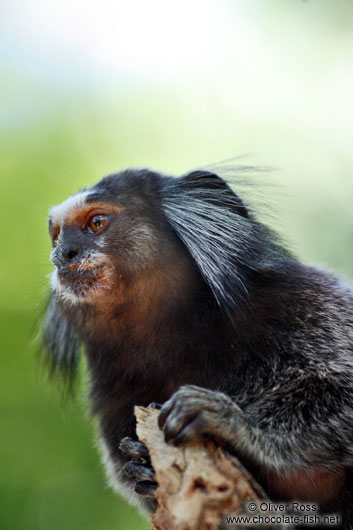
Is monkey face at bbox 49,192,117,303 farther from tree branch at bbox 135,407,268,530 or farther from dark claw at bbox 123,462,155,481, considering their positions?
tree branch at bbox 135,407,268,530

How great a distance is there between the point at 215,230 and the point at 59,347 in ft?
3.85

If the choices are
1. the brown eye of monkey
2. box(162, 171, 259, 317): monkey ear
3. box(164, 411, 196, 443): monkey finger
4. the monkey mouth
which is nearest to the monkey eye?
the brown eye of monkey

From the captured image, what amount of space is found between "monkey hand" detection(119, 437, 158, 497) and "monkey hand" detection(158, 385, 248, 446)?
0.19 metres

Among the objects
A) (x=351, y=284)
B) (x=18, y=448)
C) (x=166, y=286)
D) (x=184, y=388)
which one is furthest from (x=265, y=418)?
(x=18, y=448)

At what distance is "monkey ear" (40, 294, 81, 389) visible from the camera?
3402mm

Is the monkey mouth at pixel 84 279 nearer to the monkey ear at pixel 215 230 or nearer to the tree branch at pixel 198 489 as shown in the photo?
the monkey ear at pixel 215 230

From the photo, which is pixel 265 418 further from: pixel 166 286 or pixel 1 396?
pixel 1 396

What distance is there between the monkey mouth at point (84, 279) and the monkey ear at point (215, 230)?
1.44ft

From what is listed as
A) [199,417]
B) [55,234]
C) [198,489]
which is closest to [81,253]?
[55,234]

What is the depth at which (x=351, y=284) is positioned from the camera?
2963 millimetres

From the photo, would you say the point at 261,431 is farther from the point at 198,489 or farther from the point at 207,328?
the point at 207,328

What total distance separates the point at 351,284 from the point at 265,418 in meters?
1.02

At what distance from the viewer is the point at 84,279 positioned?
2732mm

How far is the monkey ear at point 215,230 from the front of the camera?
2629 mm
